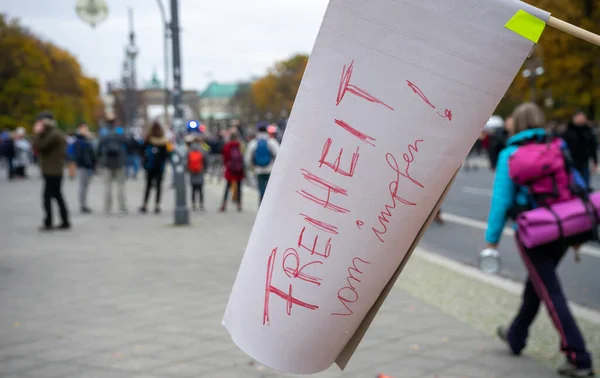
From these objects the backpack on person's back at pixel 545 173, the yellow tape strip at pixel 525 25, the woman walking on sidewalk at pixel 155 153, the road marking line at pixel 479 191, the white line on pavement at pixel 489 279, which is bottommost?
the road marking line at pixel 479 191

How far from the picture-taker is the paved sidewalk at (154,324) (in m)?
4.77

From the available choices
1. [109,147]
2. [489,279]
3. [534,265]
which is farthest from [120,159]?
[534,265]

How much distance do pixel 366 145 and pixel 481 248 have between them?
9.23m

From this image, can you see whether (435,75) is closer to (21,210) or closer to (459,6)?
(459,6)

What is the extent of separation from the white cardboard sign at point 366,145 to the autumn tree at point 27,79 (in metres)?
62.5

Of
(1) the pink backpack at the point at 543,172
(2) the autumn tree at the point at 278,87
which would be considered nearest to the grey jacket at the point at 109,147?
(1) the pink backpack at the point at 543,172

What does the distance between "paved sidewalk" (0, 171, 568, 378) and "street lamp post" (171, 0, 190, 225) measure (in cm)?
231

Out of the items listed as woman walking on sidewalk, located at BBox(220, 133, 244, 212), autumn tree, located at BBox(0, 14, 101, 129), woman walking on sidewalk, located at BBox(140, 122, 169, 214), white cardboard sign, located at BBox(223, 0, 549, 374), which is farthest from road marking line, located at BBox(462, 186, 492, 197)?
autumn tree, located at BBox(0, 14, 101, 129)

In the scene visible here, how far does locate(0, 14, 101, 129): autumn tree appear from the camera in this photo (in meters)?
61.2

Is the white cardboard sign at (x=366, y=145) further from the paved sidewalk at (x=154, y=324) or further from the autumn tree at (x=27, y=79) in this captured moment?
the autumn tree at (x=27, y=79)

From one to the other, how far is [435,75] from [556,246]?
311cm

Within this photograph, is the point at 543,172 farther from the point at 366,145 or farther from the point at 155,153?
the point at 155,153

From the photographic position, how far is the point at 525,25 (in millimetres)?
1715

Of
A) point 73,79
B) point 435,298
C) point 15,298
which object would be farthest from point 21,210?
point 73,79
